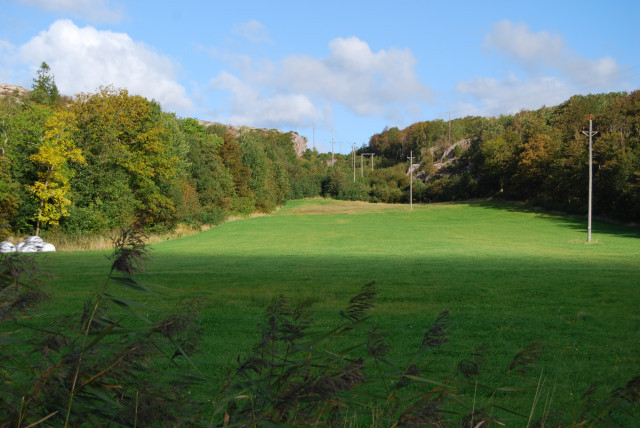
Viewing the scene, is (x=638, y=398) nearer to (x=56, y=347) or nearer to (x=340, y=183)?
(x=56, y=347)

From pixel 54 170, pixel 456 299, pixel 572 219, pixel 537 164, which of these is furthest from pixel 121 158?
pixel 537 164

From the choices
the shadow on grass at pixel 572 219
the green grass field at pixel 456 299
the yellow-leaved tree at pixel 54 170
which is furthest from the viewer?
the shadow on grass at pixel 572 219

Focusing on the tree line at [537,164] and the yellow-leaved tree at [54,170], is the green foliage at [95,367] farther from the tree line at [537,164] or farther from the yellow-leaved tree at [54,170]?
the tree line at [537,164]

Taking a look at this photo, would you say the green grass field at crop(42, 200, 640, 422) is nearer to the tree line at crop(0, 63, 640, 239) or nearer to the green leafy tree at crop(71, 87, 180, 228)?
the tree line at crop(0, 63, 640, 239)

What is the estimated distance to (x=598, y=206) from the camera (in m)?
52.1

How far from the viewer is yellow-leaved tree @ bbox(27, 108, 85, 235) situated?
31.7 m

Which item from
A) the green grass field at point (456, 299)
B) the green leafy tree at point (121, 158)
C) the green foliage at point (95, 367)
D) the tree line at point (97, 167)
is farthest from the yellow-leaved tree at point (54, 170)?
the green foliage at point (95, 367)

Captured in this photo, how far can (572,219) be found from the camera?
53.8 metres

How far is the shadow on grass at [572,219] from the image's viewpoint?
43.4 metres

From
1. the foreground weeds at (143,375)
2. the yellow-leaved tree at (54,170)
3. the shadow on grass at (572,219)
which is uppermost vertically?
the yellow-leaved tree at (54,170)

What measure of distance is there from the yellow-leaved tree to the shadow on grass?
42578 mm

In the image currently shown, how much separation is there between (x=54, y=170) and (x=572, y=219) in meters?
50.2

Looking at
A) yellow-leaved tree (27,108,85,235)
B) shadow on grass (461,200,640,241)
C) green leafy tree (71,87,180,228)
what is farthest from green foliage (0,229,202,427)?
shadow on grass (461,200,640,241)

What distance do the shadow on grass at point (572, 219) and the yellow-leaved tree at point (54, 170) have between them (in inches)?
1676
